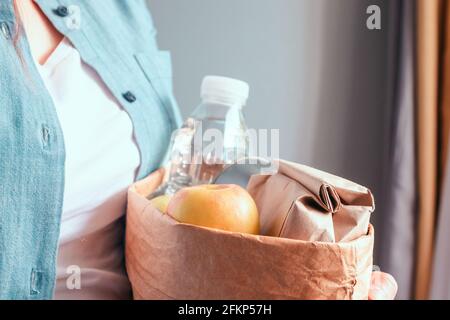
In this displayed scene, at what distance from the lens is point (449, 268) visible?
1085 mm

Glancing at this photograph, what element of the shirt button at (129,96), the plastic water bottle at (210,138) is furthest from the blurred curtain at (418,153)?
the shirt button at (129,96)

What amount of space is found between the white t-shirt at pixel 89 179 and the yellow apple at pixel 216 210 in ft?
0.50

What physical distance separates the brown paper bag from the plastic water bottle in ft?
0.61

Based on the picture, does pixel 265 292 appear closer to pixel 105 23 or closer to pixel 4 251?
pixel 4 251

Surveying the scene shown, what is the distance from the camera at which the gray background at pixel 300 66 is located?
3.63 ft

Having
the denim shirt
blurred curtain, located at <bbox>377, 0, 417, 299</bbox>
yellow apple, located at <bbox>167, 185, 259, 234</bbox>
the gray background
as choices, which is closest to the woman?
the denim shirt

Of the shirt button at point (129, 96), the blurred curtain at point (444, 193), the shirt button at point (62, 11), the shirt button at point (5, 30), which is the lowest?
the blurred curtain at point (444, 193)

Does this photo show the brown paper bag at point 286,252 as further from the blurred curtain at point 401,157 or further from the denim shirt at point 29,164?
the blurred curtain at point 401,157

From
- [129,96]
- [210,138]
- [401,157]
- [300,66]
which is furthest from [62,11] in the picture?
[401,157]

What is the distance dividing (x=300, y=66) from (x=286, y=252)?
2.82 ft

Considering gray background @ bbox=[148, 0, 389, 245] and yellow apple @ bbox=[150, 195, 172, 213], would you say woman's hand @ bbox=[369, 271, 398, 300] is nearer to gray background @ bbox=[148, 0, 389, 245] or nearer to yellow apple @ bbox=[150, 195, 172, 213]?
yellow apple @ bbox=[150, 195, 172, 213]

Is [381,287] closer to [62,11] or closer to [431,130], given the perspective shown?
[62,11]
